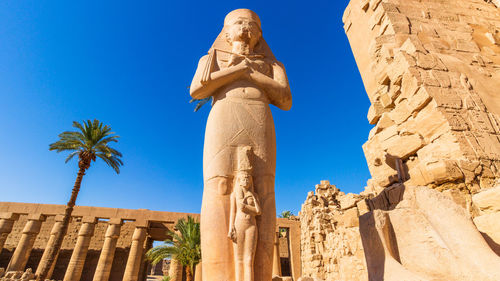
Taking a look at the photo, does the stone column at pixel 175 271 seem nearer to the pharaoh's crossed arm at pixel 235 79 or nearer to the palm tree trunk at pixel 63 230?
the palm tree trunk at pixel 63 230

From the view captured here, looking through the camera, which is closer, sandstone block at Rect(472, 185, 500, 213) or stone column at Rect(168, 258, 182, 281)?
sandstone block at Rect(472, 185, 500, 213)

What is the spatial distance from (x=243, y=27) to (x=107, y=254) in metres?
17.8

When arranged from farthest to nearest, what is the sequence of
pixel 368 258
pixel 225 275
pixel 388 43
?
pixel 388 43 < pixel 368 258 < pixel 225 275

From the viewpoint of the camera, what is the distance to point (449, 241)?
1924 millimetres

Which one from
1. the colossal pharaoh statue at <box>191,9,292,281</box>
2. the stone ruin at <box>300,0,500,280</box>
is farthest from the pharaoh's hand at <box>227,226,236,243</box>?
the stone ruin at <box>300,0,500,280</box>

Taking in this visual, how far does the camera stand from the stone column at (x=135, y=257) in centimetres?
1580

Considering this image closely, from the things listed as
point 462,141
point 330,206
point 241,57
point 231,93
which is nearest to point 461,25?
point 462,141

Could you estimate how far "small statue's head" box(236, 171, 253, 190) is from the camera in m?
2.08

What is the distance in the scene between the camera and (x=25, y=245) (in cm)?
1631

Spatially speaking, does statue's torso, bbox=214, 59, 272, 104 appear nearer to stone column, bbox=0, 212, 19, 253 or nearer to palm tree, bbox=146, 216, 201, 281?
palm tree, bbox=146, 216, 201, 281

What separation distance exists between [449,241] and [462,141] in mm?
1766

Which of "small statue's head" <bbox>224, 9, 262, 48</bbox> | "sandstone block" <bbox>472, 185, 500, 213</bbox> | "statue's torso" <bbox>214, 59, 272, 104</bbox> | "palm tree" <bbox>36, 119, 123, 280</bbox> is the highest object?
"palm tree" <bbox>36, 119, 123, 280</bbox>

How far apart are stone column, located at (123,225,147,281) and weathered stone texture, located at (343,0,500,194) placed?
1631 cm

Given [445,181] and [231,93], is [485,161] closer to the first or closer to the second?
[445,181]
